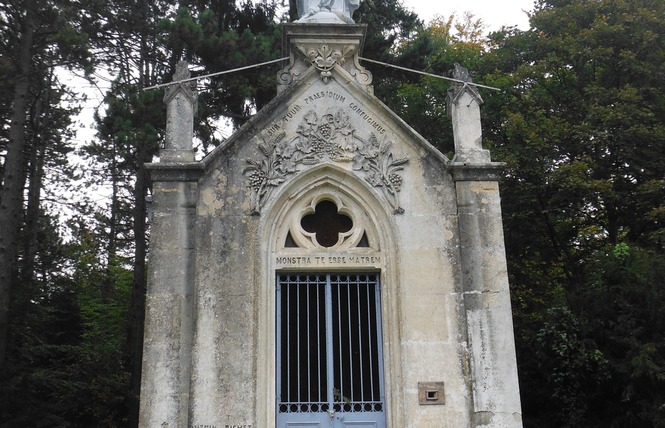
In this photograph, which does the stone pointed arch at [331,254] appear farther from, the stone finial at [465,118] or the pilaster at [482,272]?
the stone finial at [465,118]

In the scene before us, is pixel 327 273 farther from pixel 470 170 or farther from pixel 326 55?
pixel 326 55

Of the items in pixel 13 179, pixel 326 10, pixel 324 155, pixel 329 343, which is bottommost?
pixel 329 343

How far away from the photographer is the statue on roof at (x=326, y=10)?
39.7 feet

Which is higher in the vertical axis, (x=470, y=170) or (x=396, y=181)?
(x=470, y=170)

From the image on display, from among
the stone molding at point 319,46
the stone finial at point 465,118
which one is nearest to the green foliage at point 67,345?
the stone molding at point 319,46

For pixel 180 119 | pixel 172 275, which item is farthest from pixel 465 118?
pixel 172 275

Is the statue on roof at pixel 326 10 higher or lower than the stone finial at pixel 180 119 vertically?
higher

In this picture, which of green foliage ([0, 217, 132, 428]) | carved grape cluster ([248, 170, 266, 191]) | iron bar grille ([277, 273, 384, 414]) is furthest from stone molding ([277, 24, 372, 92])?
green foliage ([0, 217, 132, 428])

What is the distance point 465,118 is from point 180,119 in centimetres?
446

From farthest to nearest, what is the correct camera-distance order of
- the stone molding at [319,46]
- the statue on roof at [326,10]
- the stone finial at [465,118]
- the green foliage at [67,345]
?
the green foliage at [67,345]
the statue on roof at [326,10]
the stone molding at [319,46]
the stone finial at [465,118]

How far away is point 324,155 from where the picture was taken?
10758 mm

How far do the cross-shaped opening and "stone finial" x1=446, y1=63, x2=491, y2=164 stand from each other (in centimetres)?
204

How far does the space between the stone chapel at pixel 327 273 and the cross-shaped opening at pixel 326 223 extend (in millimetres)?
23

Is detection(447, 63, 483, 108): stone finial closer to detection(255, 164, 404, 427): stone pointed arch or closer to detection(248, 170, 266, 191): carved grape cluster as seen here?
detection(255, 164, 404, 427): stone pointed arch
